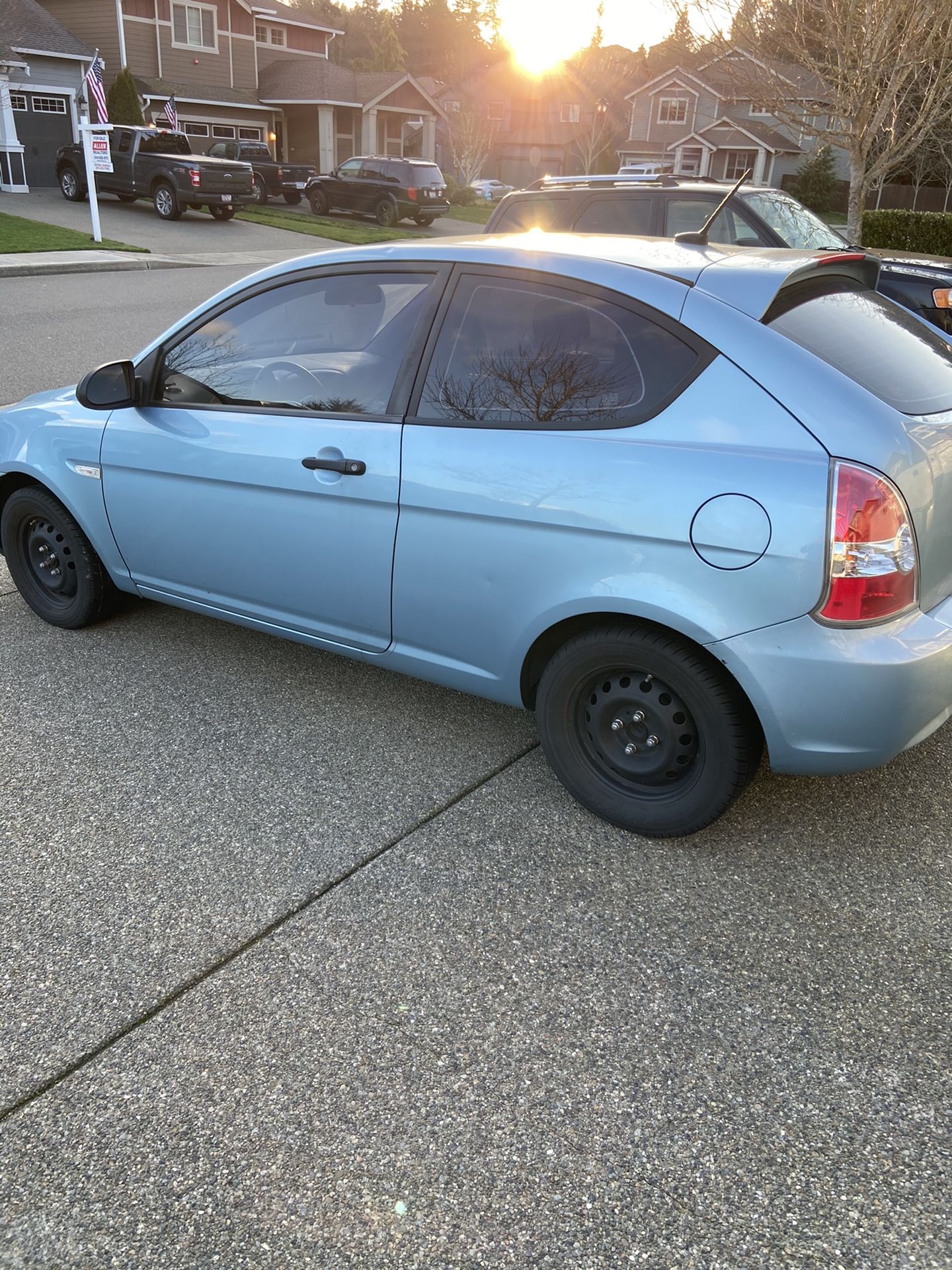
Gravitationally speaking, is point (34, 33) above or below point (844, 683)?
above

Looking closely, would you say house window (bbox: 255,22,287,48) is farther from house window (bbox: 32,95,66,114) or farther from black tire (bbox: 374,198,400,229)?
black tire (bbox: 374,198,400,229)

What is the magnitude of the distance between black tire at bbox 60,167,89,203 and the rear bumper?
1181 inches

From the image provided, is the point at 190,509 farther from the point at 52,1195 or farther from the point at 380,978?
the point at 52,1195

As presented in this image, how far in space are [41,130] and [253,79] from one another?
12.6 m

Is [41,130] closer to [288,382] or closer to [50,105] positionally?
[50,105]

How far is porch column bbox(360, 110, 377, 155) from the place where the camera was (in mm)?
44562

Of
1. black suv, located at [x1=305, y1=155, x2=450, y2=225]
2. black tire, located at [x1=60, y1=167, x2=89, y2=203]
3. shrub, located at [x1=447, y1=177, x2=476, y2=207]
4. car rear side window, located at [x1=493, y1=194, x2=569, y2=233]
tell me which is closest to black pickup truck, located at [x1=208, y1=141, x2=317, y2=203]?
black suv, located at [x1=305, y1=155, x2=450, y2=225]

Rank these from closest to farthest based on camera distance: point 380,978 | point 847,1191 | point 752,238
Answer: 1. point 847,1191
2. point 380,978
3. point 752,238

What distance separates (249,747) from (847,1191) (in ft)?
7.80

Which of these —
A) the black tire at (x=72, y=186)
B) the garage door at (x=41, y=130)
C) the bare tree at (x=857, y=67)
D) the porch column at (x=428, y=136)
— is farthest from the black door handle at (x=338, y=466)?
the porch column at (x=428, y=136)

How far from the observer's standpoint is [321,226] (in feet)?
88.4

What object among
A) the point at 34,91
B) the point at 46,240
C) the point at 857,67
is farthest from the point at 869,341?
the point at 34,91

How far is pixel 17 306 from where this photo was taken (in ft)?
42.7

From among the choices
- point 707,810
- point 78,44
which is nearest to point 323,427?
point 707,810
